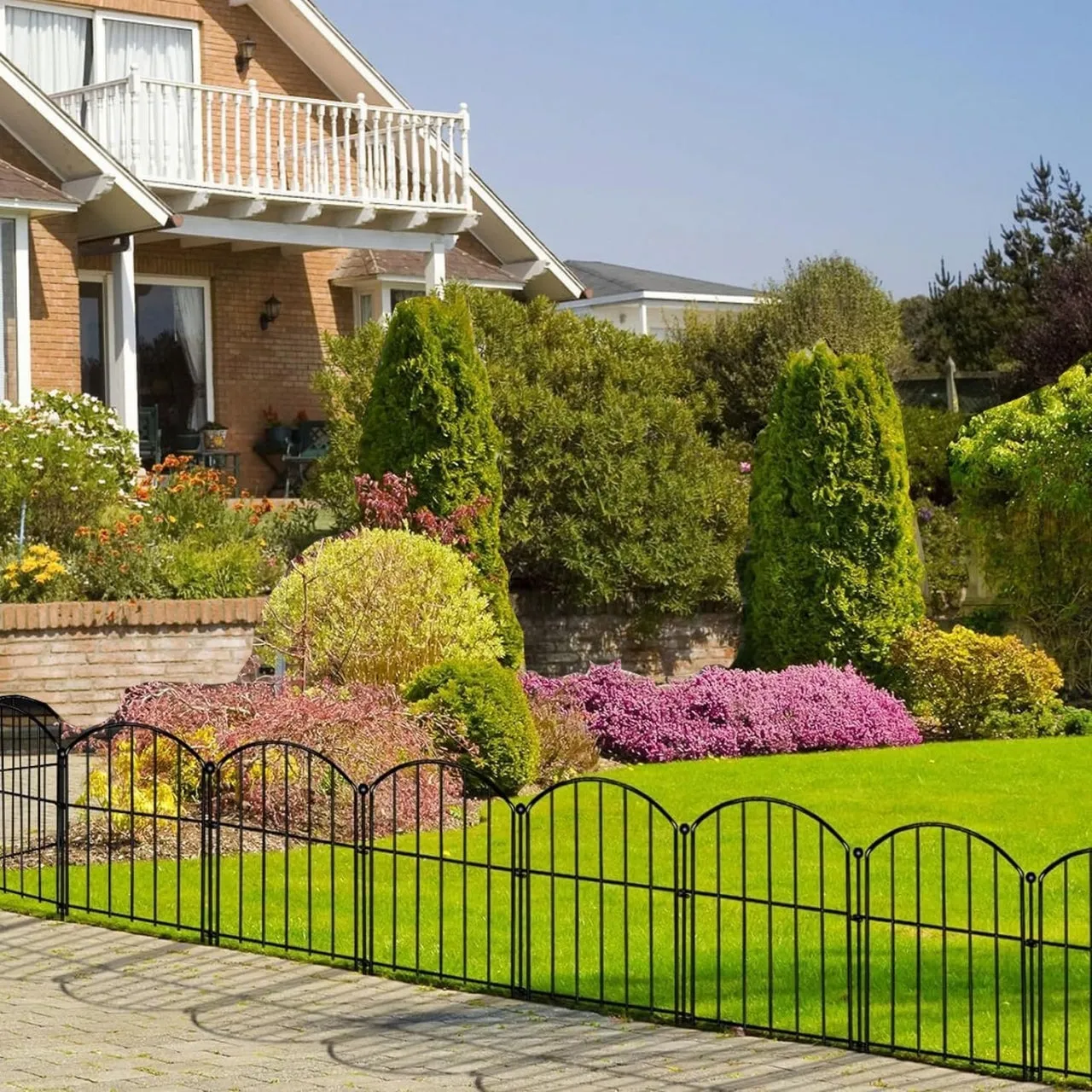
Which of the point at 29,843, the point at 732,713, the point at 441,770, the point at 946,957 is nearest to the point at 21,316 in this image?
the point at 732,713

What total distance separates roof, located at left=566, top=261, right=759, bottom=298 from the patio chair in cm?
1516

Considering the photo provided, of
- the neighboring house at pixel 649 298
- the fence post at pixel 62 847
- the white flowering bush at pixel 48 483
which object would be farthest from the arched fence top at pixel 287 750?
the neighboring house at pixel 649 298

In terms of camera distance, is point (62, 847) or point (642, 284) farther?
point (642, 284)

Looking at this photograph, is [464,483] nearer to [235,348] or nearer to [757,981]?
[235,348]

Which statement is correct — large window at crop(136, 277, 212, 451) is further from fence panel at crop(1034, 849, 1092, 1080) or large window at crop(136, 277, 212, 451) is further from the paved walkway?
the paved walkway

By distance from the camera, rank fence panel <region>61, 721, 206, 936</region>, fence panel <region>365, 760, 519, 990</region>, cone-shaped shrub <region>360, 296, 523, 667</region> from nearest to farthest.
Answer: fence panel <region>365, 760, 519, 990</region>
fence panel <region>61, 721, 206, 936</region>
cone-shaped shrub <region>360, 296, 523, 667</region>

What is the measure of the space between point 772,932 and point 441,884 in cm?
150

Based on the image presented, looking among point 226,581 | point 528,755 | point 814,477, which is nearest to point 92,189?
point 226,581

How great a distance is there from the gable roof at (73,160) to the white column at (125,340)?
39 cm

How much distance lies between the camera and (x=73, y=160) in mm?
20797

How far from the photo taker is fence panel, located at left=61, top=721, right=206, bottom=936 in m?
9.34

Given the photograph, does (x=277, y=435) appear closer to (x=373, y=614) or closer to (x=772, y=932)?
(x=373, y=614)

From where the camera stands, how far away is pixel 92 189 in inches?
816

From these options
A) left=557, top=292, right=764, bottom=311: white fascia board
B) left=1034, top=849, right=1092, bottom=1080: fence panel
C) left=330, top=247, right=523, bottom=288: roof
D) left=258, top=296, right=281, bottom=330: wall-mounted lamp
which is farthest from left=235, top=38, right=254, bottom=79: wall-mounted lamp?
left=1034, top=849, right=1092, bottom=1080: fence panel
